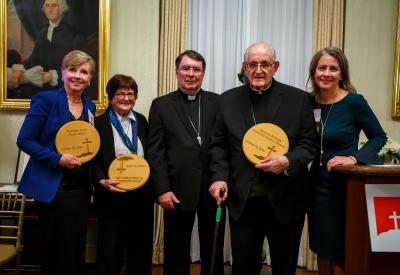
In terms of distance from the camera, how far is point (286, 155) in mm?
1858

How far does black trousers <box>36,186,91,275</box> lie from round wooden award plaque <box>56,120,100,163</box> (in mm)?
216

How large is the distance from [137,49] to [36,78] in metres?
0.98

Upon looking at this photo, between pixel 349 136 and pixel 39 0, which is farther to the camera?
pixel 39 0

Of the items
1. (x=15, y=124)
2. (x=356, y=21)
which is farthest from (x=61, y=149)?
(x=356, y=21)

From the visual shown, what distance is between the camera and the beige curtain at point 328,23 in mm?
3568

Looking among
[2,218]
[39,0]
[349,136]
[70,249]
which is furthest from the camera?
[39,0]

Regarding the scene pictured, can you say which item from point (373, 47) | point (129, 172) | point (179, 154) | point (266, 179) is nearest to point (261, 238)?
point (266, 179)

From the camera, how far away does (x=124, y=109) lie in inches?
92.5

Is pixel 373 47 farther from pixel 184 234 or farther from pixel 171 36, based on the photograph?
pixel 184 234

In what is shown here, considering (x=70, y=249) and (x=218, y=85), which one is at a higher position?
(x=218, y=85)

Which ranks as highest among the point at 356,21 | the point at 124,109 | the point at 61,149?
the point at 356,21

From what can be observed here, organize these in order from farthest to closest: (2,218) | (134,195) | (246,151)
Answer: (2,218) < (134,195) < (246,151)

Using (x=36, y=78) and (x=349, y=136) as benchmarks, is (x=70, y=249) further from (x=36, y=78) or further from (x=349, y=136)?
(x=36, y=78)

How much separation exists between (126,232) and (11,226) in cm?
108
